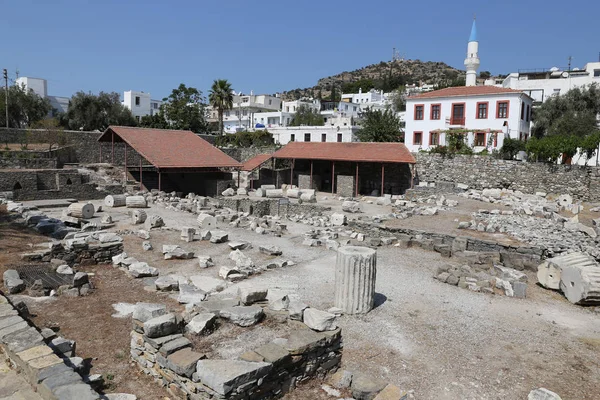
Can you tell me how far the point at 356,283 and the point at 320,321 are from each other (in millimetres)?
1987

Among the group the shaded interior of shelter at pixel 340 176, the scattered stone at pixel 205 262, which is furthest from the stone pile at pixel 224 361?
the shaded interior of shelter at pixel 340 176

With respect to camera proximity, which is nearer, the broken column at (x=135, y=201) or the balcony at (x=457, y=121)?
the broken column at (x=135, y=201)

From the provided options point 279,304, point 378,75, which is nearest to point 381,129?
point 279,304

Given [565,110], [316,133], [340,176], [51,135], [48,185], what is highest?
[565,110]

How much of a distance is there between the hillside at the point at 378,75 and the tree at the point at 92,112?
8176 centimetres

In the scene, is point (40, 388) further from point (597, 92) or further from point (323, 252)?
A: point (597, 92)

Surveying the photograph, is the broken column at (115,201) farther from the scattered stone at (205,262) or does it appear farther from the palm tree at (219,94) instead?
the palm tree at (219,94)

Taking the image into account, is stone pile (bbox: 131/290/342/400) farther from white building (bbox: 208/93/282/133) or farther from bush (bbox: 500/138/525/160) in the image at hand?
white building (bbox: 208/93/282/133)

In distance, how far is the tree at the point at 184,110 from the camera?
55.8 meters

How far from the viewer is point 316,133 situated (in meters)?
52.6

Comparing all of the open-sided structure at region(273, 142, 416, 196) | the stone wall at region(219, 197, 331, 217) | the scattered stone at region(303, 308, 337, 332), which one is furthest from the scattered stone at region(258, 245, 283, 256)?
the open-sided structure at region(273, 142, 416, 196)

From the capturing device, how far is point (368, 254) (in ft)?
31.8

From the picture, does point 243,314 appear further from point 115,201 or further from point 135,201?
point 115,201

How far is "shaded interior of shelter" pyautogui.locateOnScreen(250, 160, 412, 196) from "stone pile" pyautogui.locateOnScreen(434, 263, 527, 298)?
1884 centimetres
